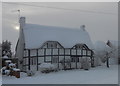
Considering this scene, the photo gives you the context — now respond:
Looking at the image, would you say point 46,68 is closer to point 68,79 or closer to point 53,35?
point 53,35

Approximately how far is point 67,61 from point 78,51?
3264 mm


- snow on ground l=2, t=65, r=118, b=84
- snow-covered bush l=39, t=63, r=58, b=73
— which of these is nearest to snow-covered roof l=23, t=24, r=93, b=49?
snow-covered bush l=39, t=63, r=58, b=73

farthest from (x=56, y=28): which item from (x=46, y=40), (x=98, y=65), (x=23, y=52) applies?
(x=98, y=65)

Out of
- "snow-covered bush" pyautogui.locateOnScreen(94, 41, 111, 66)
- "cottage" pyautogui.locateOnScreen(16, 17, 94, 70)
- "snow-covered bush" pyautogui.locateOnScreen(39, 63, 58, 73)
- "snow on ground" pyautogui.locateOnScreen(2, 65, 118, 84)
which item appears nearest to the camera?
"snow on ground" pyautogui.locateOnScreen(2, 65, 118, 84)

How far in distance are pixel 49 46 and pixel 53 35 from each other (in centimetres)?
268

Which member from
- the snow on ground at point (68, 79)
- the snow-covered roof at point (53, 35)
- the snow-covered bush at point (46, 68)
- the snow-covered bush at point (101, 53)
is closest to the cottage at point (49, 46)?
the snow-covered roof at point (53, 35)

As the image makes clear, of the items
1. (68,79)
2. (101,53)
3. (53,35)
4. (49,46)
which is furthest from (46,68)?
(101,53)

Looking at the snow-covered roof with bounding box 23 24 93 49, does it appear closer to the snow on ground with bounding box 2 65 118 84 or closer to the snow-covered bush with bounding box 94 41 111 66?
the snow-covered bush with bounding box 94 41 111 66

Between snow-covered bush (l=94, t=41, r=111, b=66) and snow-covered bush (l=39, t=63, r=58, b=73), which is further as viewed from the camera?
snow-covered bush (l=94, t=41, r=111, b=66)

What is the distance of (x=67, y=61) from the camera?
A: 38125 mm

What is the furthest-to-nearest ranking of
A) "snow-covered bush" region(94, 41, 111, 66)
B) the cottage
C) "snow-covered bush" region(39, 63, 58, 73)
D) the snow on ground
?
"snow-covered bush" region(94, 41, 111, 66) → the cottage → "snow-covered bush" region(39, 63, 58, 73) → the snow on ground

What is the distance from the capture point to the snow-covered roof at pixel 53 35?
37281 millimetres

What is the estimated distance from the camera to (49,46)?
3784 centimetres

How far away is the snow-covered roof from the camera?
122ft
